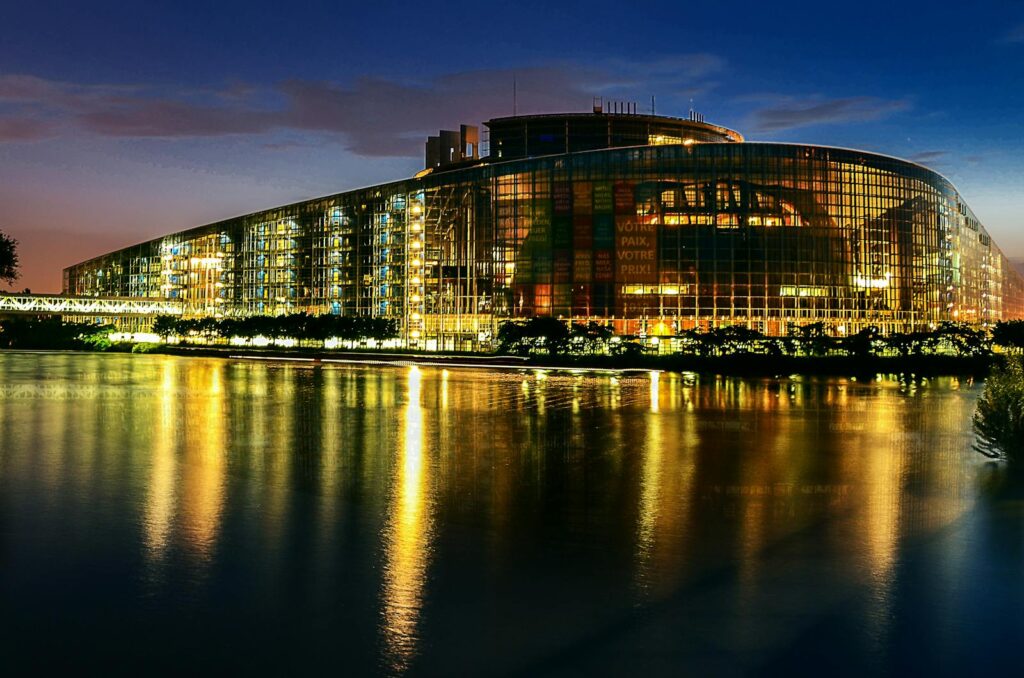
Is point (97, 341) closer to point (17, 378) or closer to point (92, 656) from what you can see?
point (17, 378)

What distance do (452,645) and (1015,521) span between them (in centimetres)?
1024

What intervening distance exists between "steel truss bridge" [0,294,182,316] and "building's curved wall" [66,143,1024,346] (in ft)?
202

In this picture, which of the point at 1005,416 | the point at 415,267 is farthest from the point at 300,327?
the point at 1005,416

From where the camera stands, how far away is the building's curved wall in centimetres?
10144

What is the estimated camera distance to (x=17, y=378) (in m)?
53.4

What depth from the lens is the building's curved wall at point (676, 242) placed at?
10144cm

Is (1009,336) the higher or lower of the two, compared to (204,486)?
higher

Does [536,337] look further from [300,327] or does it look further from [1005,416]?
[1005,416]

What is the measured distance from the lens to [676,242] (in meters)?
102

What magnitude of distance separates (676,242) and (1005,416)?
3218 inches

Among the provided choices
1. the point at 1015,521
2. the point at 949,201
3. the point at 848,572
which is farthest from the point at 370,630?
the point at 949,201

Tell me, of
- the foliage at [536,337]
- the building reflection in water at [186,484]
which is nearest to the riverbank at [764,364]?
the foliage at [536,337]

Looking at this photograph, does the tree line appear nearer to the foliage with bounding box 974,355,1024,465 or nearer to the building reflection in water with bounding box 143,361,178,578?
the building reflection in water with bounding box 143,361,178,578

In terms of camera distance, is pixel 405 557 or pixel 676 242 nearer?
pixel 405 557
